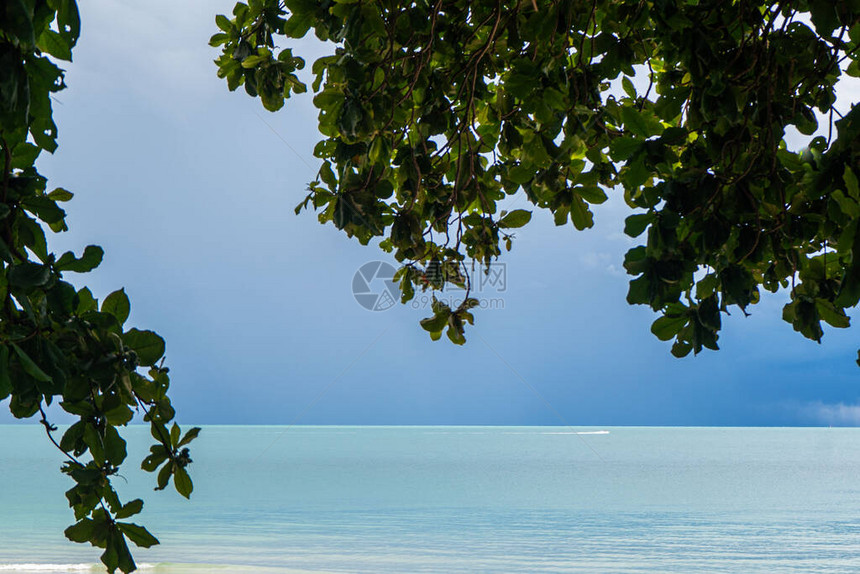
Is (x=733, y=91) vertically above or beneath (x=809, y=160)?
above

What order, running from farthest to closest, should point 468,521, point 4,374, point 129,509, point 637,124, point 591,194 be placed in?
1. point 468,521
2. point 591,194
3. point 637,124
4. point 129,509
5. point 4,374

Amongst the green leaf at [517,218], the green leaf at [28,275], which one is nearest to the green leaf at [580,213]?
the green leaf at [517,218]

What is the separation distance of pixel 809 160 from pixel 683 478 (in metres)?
29.0

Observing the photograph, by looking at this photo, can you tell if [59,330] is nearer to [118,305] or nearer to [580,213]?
[118,305]

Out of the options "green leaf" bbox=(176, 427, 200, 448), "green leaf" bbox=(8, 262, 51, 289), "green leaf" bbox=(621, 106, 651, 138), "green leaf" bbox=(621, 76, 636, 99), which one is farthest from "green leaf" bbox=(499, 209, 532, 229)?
"green leaf" bbox=(8, 262, 51, 289)

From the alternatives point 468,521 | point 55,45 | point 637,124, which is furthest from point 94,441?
point 468,521

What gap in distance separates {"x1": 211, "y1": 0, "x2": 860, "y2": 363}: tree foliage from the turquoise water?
1062 cm

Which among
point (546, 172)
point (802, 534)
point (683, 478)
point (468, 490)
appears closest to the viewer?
point (546, 172)

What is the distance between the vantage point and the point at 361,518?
17.5 m

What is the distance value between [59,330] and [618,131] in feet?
5.77

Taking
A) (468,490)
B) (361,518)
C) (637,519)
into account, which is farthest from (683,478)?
(361,518)

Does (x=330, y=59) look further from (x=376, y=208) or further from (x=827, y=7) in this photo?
(x=827, y=7)

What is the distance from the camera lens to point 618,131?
2334 millimetres

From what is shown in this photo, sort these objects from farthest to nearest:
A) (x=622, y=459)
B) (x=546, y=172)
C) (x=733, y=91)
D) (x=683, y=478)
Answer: (x=622, y=459) < (x=683, y=478) < (x=546, y=172) < (x=733, y=91)
